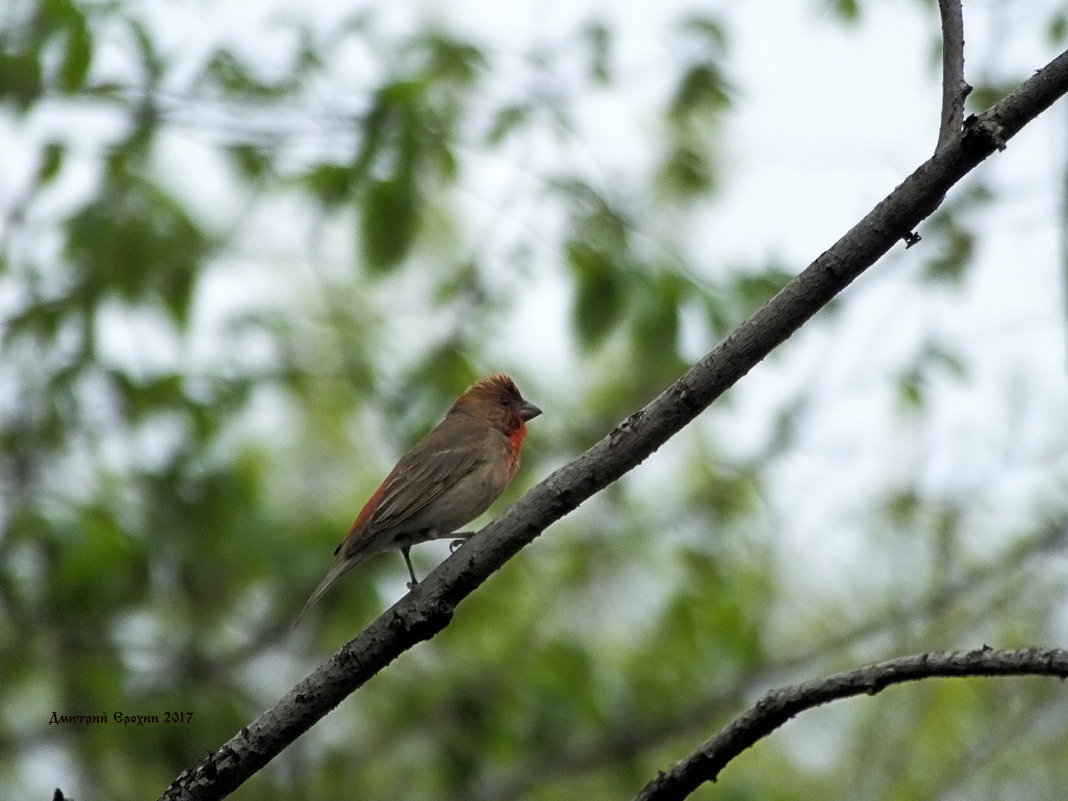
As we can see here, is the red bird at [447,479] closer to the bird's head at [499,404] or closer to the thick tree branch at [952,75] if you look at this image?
the bird's head at [499,404]

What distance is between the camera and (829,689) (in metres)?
2.79

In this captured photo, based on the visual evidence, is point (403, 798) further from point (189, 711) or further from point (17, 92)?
point (17, 92)

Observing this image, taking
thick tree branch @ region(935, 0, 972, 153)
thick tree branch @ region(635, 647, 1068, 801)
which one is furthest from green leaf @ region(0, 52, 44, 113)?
thick tree branch @ region(635, 647, 1068, 801)

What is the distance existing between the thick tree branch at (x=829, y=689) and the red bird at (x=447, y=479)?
2.71 m

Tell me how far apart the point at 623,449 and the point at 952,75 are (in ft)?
4.02

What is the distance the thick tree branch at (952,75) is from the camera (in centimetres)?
312

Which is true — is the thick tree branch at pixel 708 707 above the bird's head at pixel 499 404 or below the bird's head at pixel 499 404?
below

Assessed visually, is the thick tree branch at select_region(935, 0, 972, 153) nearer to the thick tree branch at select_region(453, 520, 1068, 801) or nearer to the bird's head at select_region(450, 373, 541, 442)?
the bird's head at select_region(450, 373, 541, 442)

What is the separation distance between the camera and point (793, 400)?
8.23m

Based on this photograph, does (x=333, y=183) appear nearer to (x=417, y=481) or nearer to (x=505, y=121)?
(x=505, y=121)

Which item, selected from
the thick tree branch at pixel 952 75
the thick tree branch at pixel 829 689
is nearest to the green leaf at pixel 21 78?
the thick tree branch at pixel 952 75

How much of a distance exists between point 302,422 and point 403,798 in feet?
13.7

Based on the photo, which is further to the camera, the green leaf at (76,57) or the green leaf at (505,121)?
the green leaf at (505,121)

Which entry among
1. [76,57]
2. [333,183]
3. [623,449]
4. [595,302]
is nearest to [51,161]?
[76,57]
